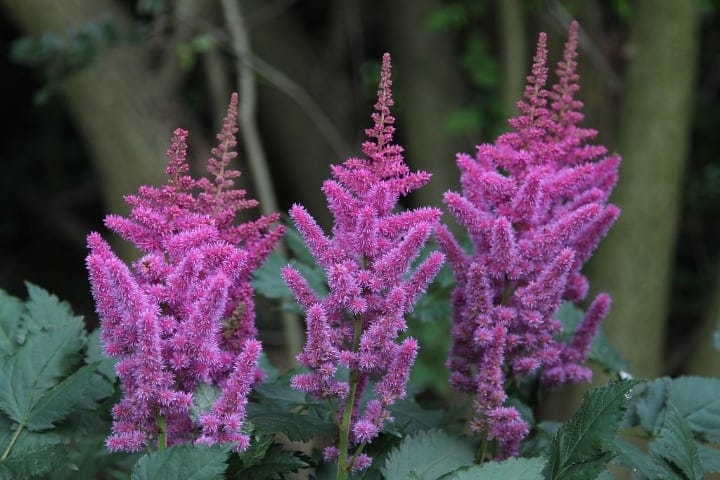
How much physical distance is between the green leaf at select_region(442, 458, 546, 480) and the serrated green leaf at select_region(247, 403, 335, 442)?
0.30m

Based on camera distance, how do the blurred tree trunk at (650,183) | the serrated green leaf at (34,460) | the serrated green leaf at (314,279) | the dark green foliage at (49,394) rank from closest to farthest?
the serrated green leaf at (34,460) < the dark green foliage at (49,394) < the serrated green leaf at (314,279) < the blurred tree trunk at (650,183)

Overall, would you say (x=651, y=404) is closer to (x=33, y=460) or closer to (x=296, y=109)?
(x=33, y=460)

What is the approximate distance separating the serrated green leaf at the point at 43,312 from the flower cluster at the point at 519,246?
914 mm

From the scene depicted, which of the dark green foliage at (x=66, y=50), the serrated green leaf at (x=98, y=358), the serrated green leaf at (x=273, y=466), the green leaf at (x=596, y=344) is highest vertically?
the dark green foliage at (x=66, y=50)

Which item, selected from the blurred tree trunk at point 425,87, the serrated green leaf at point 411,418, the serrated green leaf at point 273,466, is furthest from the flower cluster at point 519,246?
the blurred tree trunk at point 425,87

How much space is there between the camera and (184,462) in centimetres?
148

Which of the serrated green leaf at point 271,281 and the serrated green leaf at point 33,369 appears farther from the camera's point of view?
the serrated green leaf at point 271,281

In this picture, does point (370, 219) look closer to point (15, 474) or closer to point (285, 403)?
point (285, 403)

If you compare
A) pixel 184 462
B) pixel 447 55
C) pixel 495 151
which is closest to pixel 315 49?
pixel 447 55

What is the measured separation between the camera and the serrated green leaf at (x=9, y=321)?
2.05m

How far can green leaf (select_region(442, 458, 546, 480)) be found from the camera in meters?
1.48

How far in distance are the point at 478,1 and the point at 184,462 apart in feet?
17.8

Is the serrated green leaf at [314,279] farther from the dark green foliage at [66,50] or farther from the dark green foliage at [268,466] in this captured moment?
the dark green foliage at [66,50]

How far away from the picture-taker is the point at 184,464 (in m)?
1.48
